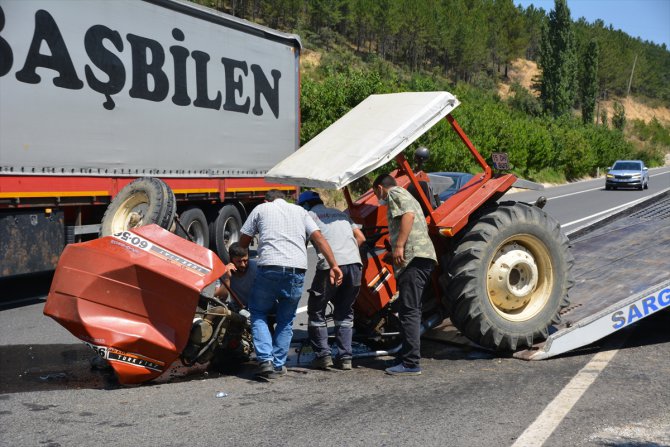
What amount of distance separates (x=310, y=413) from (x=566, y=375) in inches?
81.3

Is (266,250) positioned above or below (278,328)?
→ above

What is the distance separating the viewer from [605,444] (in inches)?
170

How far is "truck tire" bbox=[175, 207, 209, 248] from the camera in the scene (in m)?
12.0

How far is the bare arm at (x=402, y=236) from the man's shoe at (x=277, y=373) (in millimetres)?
1220


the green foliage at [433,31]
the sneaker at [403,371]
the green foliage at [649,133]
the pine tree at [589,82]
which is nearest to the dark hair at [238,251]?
the sneaker at [403,371]

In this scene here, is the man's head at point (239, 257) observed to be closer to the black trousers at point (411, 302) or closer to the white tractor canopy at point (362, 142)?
the white tractor canopy at point (362, 142)

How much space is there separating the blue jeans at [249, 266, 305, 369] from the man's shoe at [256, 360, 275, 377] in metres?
0.07

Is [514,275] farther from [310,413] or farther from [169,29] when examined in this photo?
[169,29]

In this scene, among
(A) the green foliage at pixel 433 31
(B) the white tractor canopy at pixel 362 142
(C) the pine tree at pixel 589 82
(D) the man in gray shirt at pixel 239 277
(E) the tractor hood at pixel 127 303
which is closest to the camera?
(E) the tractor hood at pixel 127 303

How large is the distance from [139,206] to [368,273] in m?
4.33

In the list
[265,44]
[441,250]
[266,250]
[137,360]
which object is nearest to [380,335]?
[441,250]

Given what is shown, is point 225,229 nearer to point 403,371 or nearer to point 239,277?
point 239,277

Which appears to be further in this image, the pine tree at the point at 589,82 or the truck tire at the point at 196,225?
the pine tree at the point at 589,82

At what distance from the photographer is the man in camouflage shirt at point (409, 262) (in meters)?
5.93
